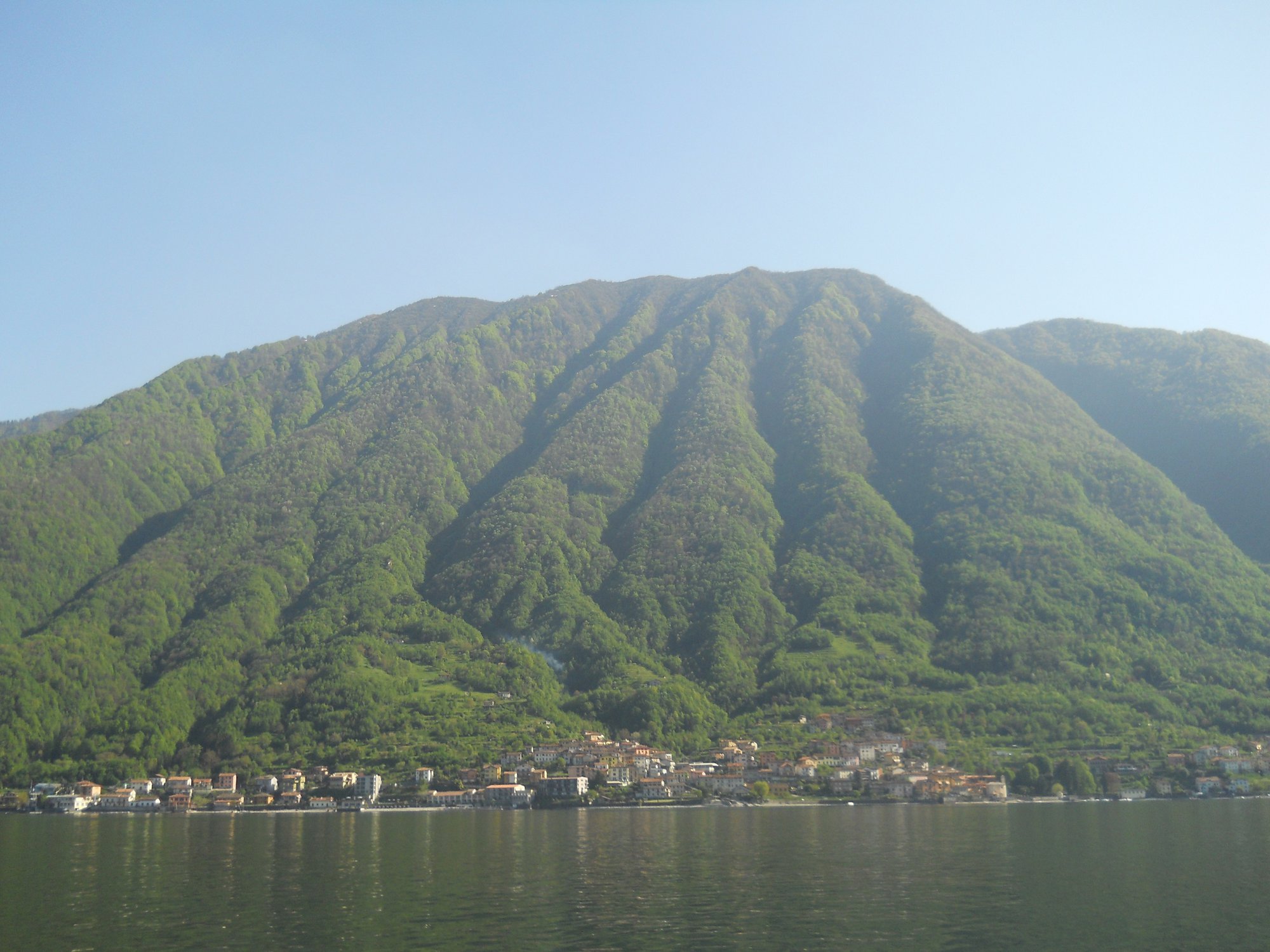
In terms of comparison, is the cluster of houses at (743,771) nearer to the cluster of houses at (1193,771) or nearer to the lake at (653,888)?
the cluster of houses at (1193,771)

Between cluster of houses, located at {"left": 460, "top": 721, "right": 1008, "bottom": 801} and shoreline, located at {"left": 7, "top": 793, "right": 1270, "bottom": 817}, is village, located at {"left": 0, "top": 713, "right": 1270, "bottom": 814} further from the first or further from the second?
shoreline, located at {"left": 7, "top": 793, "right": 1270, "bottom": 817}

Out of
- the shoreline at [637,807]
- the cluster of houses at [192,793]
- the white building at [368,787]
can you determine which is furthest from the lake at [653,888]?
the white building at [368,787]

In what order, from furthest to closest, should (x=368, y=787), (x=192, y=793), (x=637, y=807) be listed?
(x=192, y=793), (x=368, y=787), (x=637, y=807)

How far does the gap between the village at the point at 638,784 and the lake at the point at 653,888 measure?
143ft

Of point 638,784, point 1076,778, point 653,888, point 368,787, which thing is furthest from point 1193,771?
point 653,888

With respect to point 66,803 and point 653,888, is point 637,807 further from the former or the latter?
point 653,888

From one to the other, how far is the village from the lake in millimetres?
43451

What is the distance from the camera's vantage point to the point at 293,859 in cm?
6756

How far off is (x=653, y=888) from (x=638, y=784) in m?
89.9

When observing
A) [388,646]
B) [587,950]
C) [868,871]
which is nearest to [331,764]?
[388,646]

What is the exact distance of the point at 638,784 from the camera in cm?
13962

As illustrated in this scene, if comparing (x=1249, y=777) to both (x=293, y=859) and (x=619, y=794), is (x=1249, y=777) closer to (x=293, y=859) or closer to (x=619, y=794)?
(x=619, y=794)

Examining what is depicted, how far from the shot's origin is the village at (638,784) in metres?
135

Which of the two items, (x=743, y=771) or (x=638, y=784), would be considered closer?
(x=638, y=784)
